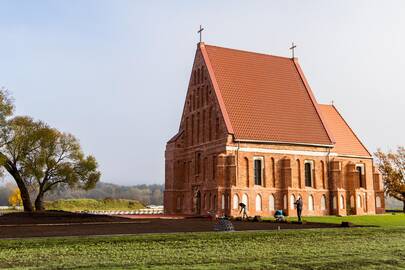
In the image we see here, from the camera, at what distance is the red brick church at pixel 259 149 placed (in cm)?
4056

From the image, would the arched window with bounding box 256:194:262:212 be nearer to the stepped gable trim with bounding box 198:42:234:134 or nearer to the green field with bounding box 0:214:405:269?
the stepped gable trim with bounding box 198:42:234:134

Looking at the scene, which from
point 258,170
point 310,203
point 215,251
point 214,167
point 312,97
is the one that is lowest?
point 215,251

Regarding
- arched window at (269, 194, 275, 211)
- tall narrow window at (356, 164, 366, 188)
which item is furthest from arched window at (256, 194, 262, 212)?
tall narrow window at (356, 164, 366, 188)

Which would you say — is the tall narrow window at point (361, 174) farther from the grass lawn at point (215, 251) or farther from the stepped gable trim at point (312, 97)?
the grass lawn at point (215, 251)

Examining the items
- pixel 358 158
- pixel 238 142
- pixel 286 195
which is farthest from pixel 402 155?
pixel 238 142

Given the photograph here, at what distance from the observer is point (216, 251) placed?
49.2 ft

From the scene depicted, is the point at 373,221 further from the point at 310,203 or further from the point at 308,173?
the point at 308,173

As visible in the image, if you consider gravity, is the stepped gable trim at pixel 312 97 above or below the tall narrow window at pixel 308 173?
above

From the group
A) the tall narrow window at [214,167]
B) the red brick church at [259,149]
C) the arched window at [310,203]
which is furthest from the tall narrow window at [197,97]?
the arched window at [310,203]

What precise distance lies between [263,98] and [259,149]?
21.4 feet

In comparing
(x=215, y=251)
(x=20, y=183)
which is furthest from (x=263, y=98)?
(x=215, y=251)

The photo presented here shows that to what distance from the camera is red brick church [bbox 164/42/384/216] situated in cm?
4056

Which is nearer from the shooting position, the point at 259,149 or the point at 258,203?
the point at 258,203

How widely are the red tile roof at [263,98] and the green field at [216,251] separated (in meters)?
22.0
